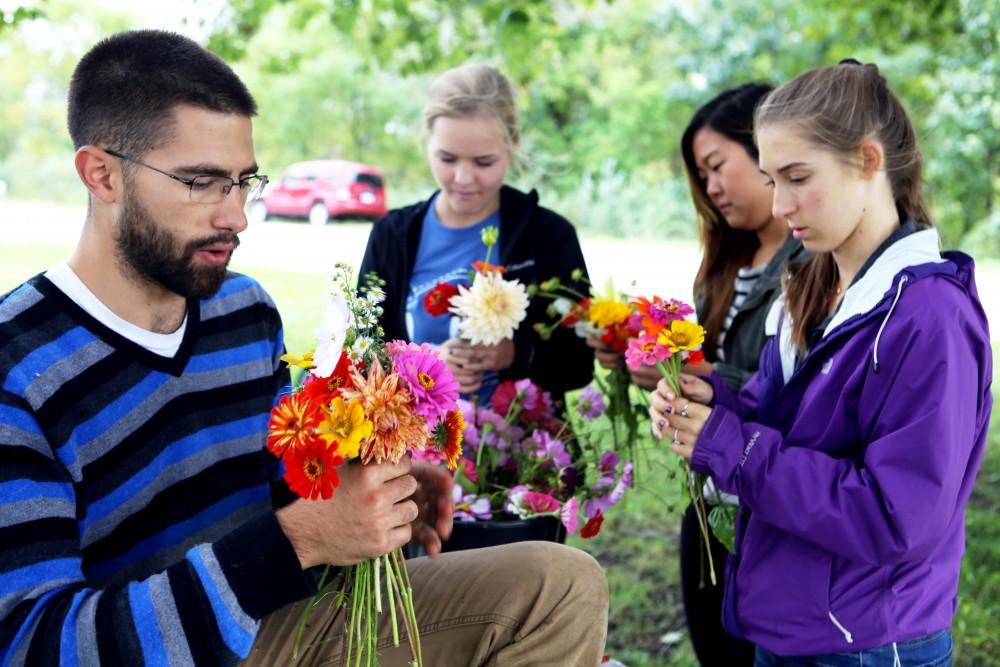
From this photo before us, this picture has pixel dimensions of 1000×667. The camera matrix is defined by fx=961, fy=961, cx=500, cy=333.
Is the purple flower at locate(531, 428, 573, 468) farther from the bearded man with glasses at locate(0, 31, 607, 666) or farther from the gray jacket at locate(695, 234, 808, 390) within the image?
the bearded man with glasses at locate(0, 31, 607, 666)

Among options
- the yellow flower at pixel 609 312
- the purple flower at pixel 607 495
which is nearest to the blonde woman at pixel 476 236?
the yellow flower at pixel 609 312

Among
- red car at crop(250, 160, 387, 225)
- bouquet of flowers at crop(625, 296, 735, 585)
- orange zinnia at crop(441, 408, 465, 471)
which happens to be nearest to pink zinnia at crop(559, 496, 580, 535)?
bouquet of flowers at crop(625, 296, 735, 585)

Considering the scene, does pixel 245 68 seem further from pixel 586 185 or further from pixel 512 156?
pixel 512 156

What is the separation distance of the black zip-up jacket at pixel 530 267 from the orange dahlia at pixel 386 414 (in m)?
1.44

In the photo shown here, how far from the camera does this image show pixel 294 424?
1.55 m

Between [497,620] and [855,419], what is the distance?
850 millimetres

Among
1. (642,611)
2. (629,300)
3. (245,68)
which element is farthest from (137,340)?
(245,68)

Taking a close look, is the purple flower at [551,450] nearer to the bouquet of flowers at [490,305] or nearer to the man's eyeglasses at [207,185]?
the bouquet of flowers at [490,305]

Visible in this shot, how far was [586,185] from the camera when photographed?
1927 cm

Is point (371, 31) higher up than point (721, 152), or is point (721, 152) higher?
point (371, 31)

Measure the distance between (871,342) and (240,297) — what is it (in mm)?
1393

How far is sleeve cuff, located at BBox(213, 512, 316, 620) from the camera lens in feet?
5.22

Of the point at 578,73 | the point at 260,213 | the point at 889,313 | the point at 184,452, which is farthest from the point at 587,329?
the point at 578,73

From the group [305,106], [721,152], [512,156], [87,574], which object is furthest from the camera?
[305,106]
